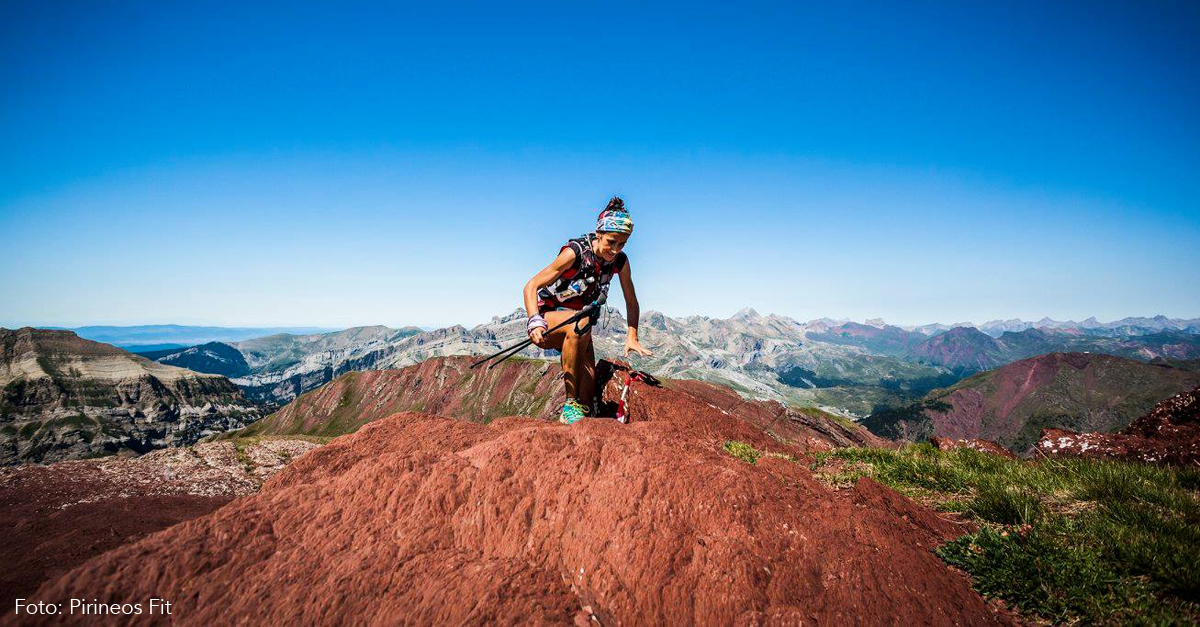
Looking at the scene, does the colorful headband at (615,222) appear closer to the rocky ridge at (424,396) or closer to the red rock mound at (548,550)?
the red rock mound at (548,550)

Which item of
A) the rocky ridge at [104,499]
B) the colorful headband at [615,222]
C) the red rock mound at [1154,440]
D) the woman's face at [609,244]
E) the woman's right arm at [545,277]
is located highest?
the colorful headband at [615,222]

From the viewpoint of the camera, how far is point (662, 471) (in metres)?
4.20

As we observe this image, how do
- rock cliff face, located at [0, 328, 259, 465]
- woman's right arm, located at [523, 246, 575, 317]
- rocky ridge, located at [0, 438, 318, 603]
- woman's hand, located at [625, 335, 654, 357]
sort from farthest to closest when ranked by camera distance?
rock cliff face, located at [0, 328, 259, 465]
woman's hand, located at [625, 335, 654, 357]
woman's right arm, located at [523, 246, 575, 317]
rocky ridge, located at [0, 438, 318, 603]

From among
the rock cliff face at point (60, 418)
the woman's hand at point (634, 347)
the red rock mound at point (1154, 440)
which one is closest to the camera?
the red rock mound at point (1154, 440)

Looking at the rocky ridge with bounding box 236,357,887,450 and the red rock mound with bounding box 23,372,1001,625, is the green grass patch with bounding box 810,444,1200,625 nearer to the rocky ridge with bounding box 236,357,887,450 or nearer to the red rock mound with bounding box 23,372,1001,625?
the red rock mound with bounding box 23,372,1001,625

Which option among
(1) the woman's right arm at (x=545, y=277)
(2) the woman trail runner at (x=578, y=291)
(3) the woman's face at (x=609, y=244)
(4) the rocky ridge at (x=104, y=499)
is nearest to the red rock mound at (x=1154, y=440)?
(2) the woman trail runner at (x=578, y=291)

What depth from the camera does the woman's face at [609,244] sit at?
27.7ft

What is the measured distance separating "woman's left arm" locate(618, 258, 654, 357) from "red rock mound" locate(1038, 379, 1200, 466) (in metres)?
8.00

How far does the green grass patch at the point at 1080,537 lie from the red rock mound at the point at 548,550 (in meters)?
0.39

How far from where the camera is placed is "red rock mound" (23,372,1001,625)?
10.2ft

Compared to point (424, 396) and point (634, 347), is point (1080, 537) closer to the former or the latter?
point (634, 347)

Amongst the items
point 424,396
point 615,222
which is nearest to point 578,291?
point 615,222

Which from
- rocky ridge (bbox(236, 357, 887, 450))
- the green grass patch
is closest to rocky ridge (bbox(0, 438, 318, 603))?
the green grass patch

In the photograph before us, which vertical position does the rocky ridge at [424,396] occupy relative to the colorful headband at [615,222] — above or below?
below
